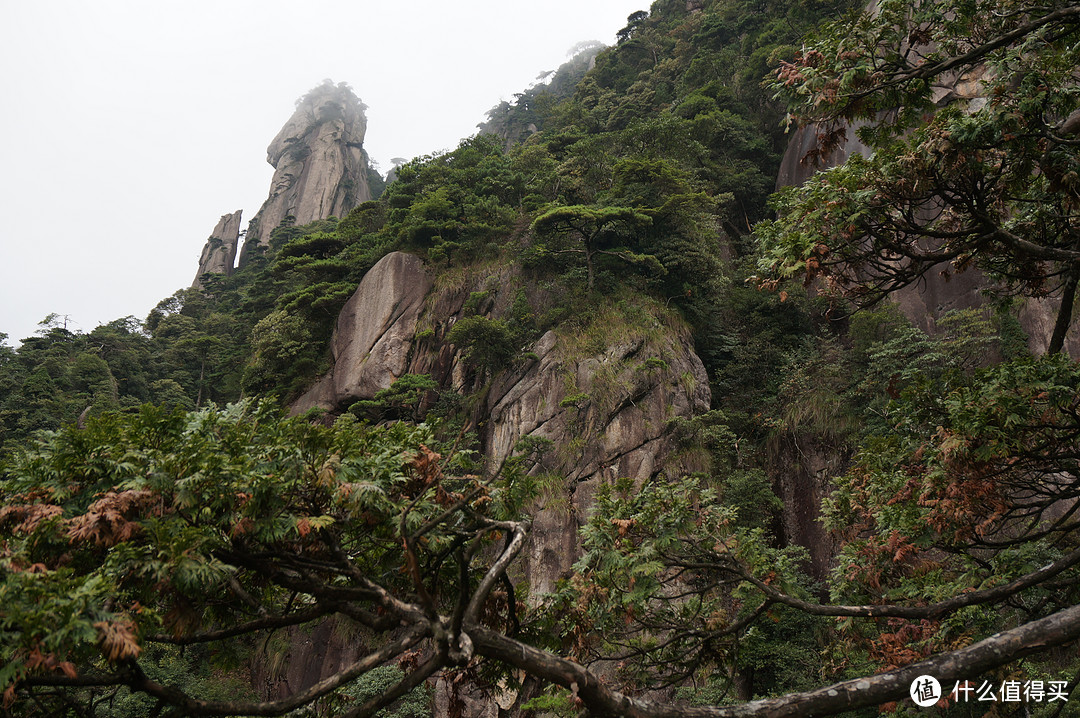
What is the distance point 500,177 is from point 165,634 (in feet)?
59.2

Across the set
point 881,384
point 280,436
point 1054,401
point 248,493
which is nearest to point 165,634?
point 248,493

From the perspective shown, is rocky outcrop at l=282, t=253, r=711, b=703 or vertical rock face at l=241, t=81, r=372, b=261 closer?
rocky outcrop at l=282, t=253, r=711, b=703

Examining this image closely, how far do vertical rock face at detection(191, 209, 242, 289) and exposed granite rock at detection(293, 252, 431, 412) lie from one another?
2827 cm

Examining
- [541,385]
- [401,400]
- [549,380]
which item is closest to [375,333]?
[401,400]

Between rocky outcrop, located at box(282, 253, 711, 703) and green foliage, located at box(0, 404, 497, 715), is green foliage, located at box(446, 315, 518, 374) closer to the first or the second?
rocky outcrop, located at box(282, 253, 711, 703)

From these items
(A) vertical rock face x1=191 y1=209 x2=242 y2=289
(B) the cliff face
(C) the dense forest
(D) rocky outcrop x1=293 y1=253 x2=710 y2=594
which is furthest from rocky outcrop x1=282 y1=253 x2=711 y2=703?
(A) vertical rock face x1=191 y1=209 x2=242 y2=289

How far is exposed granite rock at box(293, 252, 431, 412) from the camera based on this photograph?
1702 cm

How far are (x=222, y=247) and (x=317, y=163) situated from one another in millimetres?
9021

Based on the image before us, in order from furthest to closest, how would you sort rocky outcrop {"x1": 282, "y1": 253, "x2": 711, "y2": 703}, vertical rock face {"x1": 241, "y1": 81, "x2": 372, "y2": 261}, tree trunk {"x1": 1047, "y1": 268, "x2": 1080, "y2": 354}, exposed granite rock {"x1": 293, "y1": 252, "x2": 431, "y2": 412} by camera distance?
1. vertical rock face {"x1": 241, "y1": 81, "x2": 372, "y2": 261}
2. exposed granite rock {"x1": 293, "y1": 252, "x2": 431, "y2": 412}
3. rocky outcrop {"x1": 282, "y1": 253, "x2": 711, "y2": 703}
4. tree trunk {"x1": 1047, "y1": 268, "x2": 1080, "y2": 354}

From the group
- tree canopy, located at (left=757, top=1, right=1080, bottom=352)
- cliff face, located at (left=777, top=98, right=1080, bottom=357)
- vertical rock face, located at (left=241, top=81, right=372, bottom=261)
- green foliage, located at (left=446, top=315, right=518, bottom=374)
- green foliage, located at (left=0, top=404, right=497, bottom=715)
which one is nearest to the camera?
green foliage, located at (left=0, top=404, right=497, bottom=715)

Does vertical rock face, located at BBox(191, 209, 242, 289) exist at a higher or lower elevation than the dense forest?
higher

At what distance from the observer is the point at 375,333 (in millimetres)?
17547

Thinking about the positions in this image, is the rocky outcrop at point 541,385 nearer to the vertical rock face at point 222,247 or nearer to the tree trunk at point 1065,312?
the tree trunk at point 1065,312

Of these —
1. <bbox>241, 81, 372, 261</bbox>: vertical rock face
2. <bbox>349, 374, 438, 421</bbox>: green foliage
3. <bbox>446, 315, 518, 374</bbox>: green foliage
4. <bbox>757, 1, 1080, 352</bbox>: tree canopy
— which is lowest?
<bbox>757, 1, 1080, 352</bbox>: tree canopy
